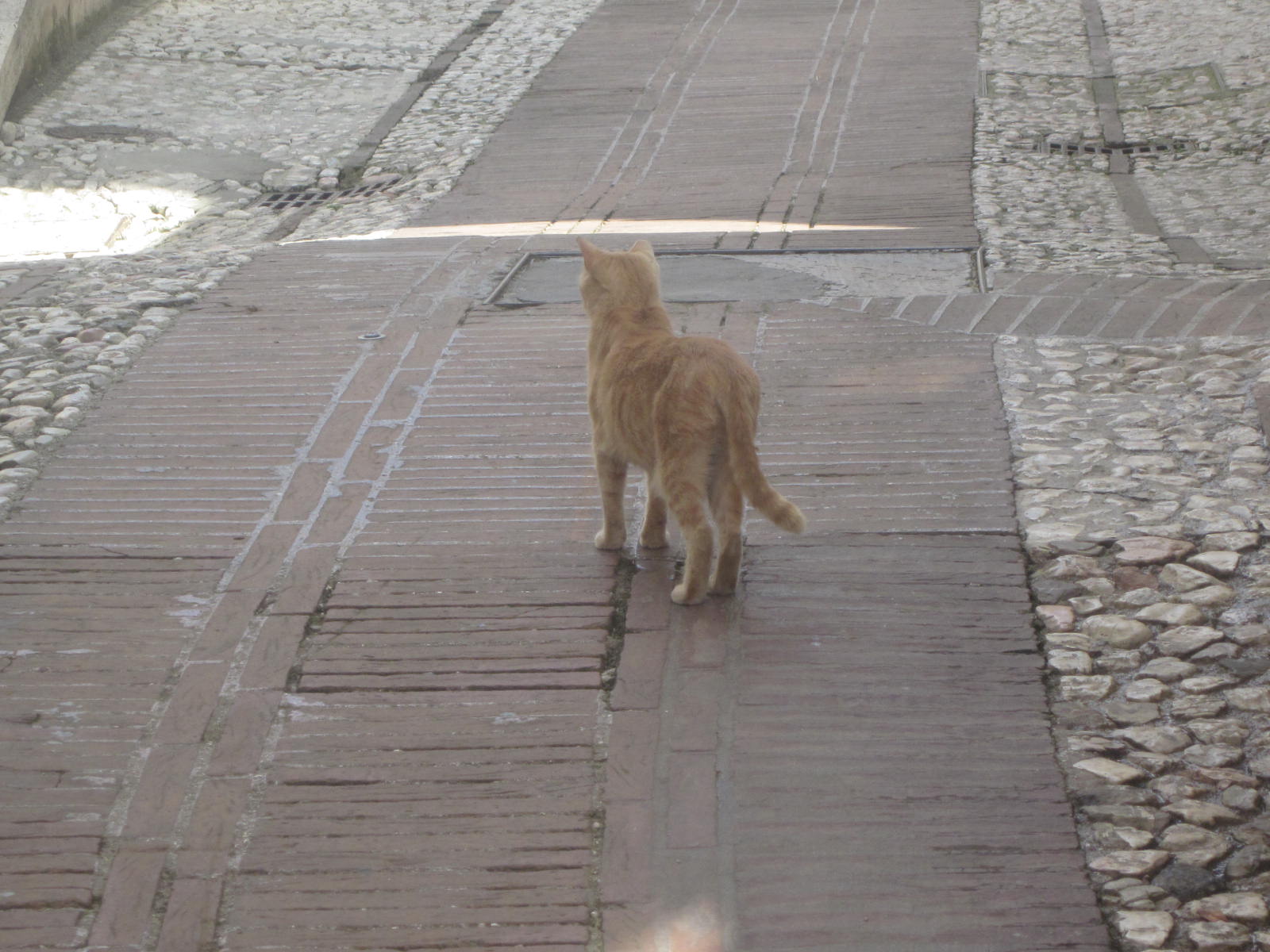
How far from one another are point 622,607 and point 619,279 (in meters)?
1.07

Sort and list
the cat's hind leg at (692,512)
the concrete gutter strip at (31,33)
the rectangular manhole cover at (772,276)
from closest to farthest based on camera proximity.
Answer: the cat's hind leg at (692,512) < the rectangular manhole cover at (772,276) < the concrete gutter strip at (31,33)

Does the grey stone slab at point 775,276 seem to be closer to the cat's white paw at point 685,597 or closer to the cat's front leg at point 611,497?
the cat's front leg at point 611,497

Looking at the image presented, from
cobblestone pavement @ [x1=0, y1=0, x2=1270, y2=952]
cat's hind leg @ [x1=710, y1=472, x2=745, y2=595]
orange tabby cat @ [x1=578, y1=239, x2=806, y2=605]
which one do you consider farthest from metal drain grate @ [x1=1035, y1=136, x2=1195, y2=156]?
cat's hind leg @ [x1=710, y1=472, x2=745, y2=595]

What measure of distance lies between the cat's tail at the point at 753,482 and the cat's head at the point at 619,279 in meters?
0.75

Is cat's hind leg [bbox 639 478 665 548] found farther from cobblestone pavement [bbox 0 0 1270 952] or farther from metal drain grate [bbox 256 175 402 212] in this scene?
metal drain grate [bbox 256 175 402 212]

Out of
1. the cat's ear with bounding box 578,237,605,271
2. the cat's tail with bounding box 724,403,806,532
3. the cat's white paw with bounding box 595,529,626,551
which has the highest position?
the cat's ear with bounding box 578,237,605,271

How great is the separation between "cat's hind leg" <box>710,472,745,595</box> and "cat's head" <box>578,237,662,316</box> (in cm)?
76

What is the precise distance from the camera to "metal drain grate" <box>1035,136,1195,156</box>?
9.77m

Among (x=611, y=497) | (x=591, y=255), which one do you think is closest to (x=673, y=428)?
(x=611, y=497)

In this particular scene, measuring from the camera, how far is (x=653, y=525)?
14.8 ft

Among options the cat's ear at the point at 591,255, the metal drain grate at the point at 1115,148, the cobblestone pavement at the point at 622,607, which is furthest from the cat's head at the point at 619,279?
the metal drain grate at the point at 1115,148

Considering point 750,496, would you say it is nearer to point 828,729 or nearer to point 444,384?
point 828,729

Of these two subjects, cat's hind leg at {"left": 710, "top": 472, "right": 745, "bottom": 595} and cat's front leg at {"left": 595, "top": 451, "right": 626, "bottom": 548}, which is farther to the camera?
cat's front leg at {"left": 595, "top": 451, "right": 626, "bottom": 548}

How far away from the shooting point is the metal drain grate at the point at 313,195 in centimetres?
979
